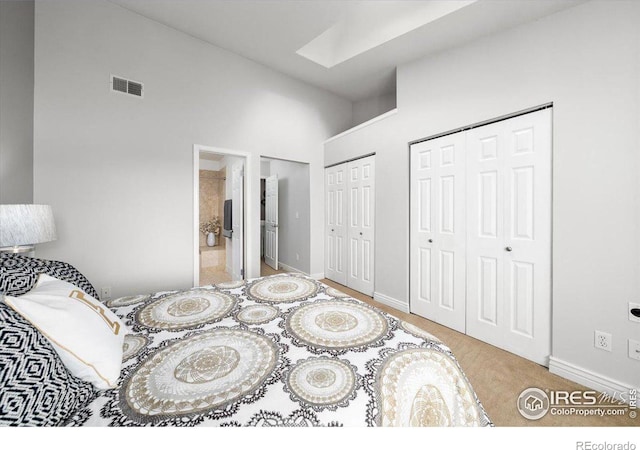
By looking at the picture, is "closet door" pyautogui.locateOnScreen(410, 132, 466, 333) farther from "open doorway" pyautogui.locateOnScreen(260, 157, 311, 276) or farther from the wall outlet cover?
"open doorway" pyautogui.locateOnScreen(260, 157, 311, 276)

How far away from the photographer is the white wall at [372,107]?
413 cm

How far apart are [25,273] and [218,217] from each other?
18.0 ft

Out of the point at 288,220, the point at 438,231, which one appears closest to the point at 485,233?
the point at 438,231

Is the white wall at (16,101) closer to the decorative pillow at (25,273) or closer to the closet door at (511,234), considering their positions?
the decorative pillow at (25,273)

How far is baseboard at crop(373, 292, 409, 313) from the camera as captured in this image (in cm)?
309

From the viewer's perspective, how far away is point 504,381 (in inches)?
73.4

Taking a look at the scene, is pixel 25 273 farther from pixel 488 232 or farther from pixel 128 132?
pixel 488 232

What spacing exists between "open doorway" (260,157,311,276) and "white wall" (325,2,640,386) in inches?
109

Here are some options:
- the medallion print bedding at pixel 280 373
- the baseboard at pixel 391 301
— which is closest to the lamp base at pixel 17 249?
the medallion print bedding at pixel 280 373

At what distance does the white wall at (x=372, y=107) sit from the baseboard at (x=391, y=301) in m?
2.93

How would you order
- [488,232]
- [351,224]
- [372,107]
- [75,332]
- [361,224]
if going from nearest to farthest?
[75,332], [488,232], [361,224], [351,224], [372,107]

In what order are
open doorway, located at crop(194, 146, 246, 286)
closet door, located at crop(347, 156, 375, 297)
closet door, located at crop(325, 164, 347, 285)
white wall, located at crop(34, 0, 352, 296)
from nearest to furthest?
white wall, located at crop(34, 0, 352, 296), open doorway, located at crop(194, 146, 246, 286), closet door, located at crop(347, 156, 375, 297), closet door, located at crop(325, 164, 347, 285)

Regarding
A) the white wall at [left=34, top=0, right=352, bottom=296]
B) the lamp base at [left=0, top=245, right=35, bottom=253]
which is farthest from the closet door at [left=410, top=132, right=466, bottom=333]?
the lamp base at [left=0, top=245, right=35, bottom=253]

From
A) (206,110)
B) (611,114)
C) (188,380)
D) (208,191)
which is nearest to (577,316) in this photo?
(611,114)
